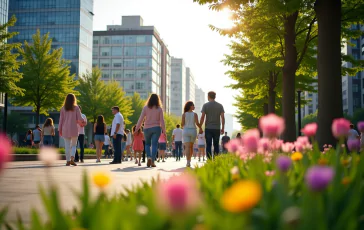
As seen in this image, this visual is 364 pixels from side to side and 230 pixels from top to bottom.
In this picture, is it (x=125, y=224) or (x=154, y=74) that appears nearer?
(x=125, y=224)

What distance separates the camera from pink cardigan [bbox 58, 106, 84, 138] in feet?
39.3

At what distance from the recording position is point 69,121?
12.0m

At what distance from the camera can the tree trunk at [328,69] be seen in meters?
9.56

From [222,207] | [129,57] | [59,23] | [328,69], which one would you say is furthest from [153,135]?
[129,57]

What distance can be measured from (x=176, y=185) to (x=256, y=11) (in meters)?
15.9

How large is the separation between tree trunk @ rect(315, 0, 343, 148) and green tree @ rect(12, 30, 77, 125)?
26276 mm

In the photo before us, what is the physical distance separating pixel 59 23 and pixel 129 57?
121 ft

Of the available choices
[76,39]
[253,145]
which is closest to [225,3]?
[253,145]

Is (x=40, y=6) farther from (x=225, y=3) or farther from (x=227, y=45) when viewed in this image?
(x=225, y=3)

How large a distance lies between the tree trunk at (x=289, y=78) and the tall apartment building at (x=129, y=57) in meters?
96.1

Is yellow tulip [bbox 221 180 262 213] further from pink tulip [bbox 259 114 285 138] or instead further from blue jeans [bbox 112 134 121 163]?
blue jeans [bbox 112 134 121 163]

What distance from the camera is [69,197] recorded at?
Result: 15.9 feet

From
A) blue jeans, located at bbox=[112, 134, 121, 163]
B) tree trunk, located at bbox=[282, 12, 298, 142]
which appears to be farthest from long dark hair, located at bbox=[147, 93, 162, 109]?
tree trunk, located at bbox=[282, 12, 298, 142]

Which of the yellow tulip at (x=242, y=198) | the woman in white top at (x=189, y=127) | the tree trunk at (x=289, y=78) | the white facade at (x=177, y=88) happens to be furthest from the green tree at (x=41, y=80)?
the white facade at (x=177, y=88)
